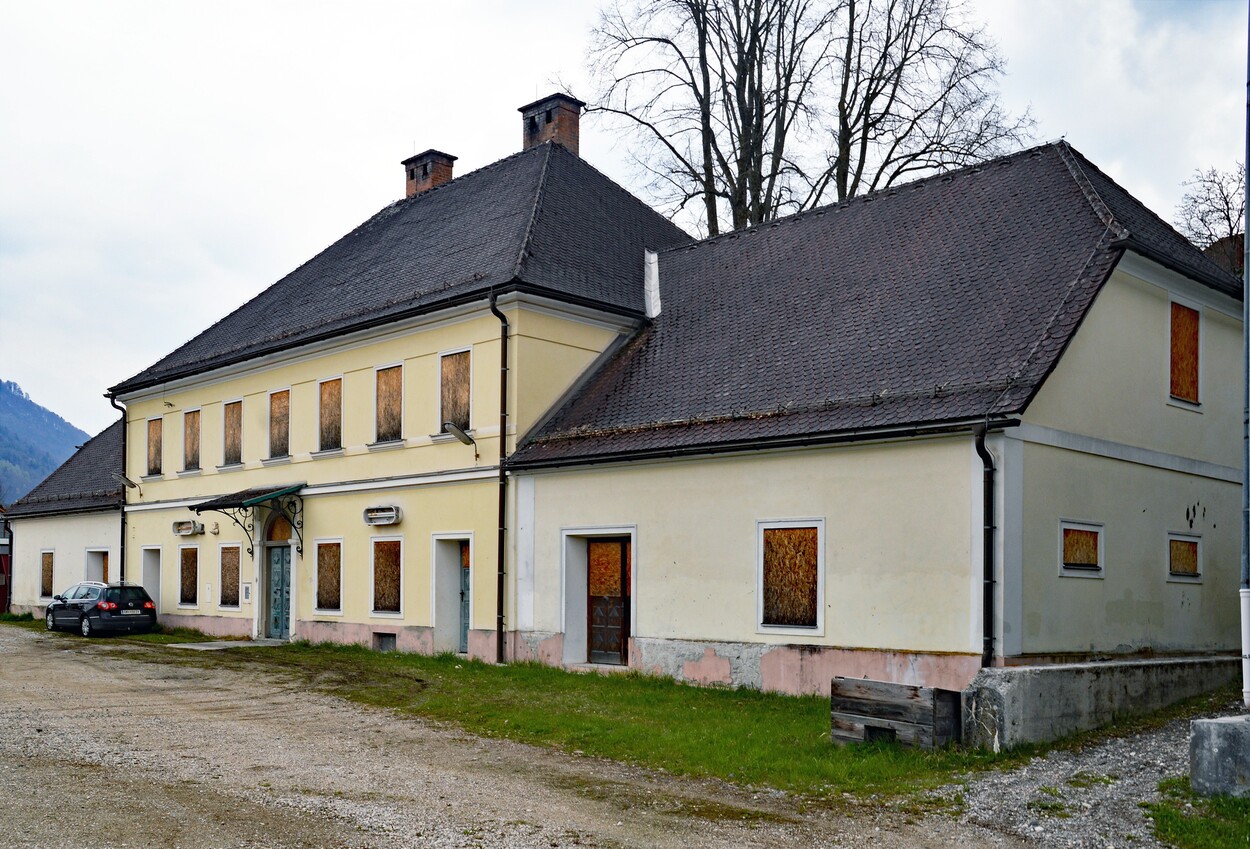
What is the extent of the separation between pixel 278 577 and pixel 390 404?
566 cm

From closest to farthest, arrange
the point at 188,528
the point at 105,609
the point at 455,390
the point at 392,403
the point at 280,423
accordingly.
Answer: the point at 455,390 < the point at 392,403 < the point at 280,423 < the point at 105,609 < the point at 188,528

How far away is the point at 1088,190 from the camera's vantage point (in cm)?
1816

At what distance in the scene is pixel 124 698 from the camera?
17.0 m

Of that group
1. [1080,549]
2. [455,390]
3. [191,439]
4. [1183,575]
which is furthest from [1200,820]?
[191,439]

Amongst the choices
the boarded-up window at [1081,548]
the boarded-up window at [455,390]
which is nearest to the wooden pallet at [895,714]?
the boarded-up window at [1081,548]

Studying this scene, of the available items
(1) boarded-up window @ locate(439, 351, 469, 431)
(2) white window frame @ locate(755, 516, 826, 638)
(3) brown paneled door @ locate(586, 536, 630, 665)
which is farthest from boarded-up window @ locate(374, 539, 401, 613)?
(2) white window frame @ locate(755, 516, 826, 638)

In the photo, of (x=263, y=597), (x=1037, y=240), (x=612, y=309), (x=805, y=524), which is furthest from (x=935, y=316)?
(x=263, y=597)

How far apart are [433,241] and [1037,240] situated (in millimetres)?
13298

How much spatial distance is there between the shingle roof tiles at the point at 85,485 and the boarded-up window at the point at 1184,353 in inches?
1030

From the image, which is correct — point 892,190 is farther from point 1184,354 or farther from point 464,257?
point 464,257

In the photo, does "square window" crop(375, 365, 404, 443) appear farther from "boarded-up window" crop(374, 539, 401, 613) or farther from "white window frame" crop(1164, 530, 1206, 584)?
"white window frame" crop(1164, 530, 1206, 584)

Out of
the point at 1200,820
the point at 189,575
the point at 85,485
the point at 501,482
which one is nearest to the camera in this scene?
the point at 1200,820

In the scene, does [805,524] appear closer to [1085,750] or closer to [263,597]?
[1085,750]

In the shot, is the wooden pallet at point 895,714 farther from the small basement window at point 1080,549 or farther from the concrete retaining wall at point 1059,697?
the small basement window at point 1080,549
